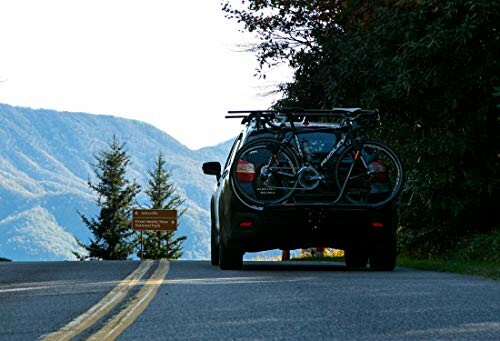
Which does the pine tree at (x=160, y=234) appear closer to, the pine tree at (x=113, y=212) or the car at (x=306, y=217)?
the pine tree at (x=113, y=212)

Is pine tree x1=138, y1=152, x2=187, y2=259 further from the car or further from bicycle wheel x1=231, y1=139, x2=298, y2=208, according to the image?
bicycle wheel x1=231, y1=139, x2=298, y2=208

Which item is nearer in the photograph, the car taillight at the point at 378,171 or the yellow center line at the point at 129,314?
the yellow center line at the point at 129,314

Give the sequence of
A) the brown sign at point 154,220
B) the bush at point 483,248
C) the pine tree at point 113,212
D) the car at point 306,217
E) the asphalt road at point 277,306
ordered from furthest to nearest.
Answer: the pine tree at point 113,212, the brown sign at point 154,220, the bush at point 483,248, the car at point 306,217, the asphalt road at point 277,306

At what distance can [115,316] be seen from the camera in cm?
807

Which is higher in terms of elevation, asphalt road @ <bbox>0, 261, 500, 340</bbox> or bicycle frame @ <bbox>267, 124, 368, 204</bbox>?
bicycle frame @ <bbox>267, 124, 368, 204</bbox>

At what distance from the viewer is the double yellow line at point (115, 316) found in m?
6.95

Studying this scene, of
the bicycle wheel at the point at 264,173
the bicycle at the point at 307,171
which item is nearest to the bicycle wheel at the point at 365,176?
the bicycle at the point at 307,171

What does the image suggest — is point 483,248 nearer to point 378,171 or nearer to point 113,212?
point 378,171

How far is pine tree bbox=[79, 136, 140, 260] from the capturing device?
66.9 m

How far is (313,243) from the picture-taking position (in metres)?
13.2

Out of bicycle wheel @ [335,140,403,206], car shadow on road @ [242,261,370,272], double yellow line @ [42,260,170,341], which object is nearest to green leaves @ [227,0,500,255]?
car shadow on road @ [242,261,370,272]

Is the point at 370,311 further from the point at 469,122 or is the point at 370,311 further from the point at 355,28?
the point at 355,28

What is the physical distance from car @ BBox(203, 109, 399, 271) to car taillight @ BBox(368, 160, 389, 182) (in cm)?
2

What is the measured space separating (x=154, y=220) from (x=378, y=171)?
35247 millimetres
